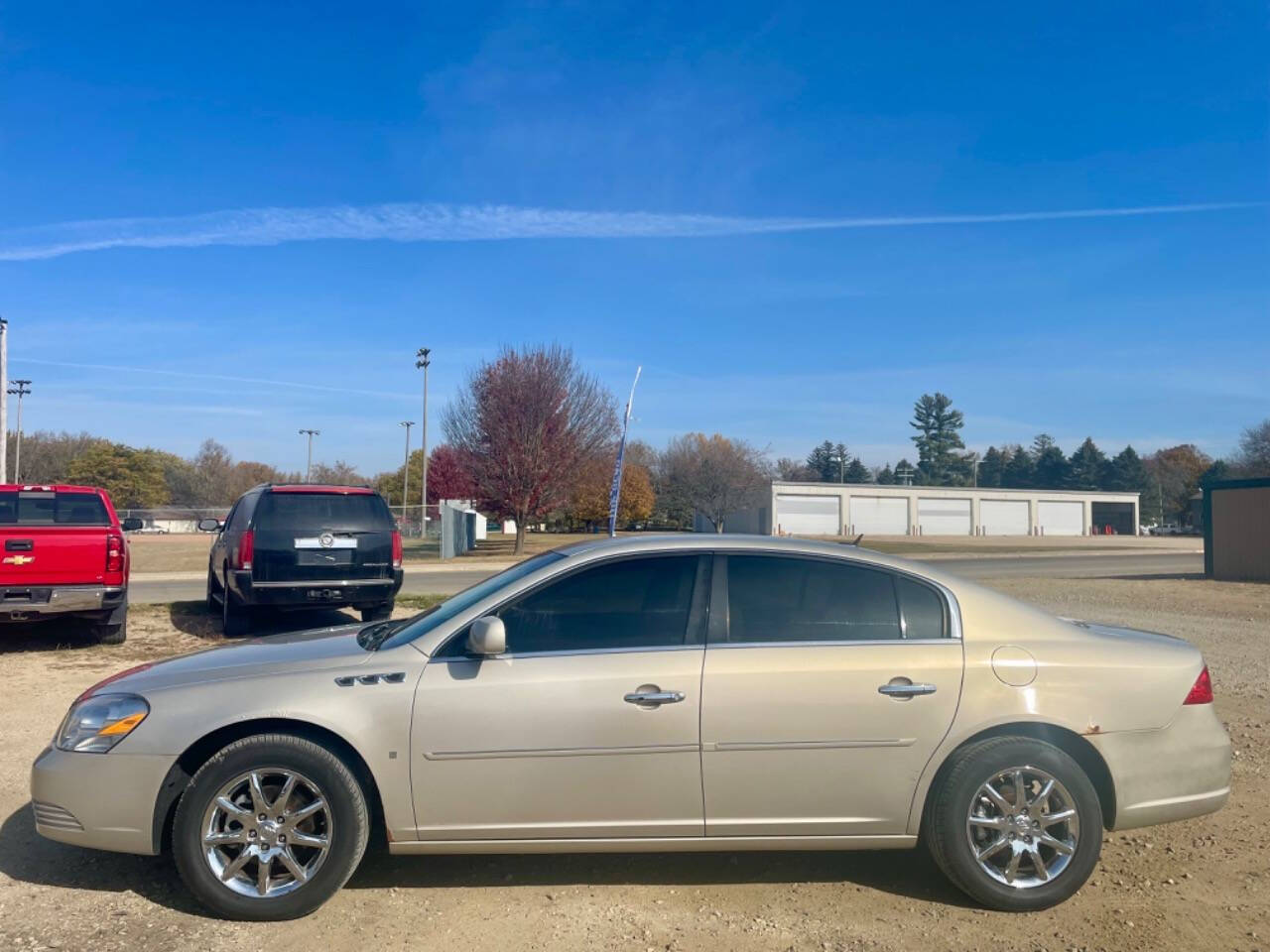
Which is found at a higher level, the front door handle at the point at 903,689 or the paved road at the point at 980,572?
the front door handle at the point at 903,689

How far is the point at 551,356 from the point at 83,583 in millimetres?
29496

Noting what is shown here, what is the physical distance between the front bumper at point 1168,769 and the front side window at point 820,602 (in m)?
0.92

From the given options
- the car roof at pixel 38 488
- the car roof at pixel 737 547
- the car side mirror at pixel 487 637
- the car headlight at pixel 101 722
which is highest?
the car roof at pixel 38 488

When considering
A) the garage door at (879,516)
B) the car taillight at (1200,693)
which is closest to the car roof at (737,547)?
the car taillight at (1200,693)

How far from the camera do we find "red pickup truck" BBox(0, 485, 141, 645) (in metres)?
9.46

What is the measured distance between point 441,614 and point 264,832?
3.97ft

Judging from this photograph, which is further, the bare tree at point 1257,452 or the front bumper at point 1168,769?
the bare tree at point 1257,452

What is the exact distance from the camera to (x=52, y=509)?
1047cm

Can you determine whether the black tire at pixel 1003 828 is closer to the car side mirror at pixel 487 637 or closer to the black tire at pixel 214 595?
the car side mirror at pixel 487 637

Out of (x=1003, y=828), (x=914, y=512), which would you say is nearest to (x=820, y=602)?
(x=1003, y=828)

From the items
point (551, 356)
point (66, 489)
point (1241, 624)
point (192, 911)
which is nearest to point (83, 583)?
point (66, 489)

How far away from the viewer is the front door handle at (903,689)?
4156 millimetres

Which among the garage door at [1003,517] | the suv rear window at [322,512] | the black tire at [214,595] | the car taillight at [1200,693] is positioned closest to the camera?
the car taillight at [1200,693]

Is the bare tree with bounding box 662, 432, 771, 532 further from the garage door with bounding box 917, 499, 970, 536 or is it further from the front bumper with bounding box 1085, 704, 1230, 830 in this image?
the front bumper with bounding box 1085, 704, 1230, 830
